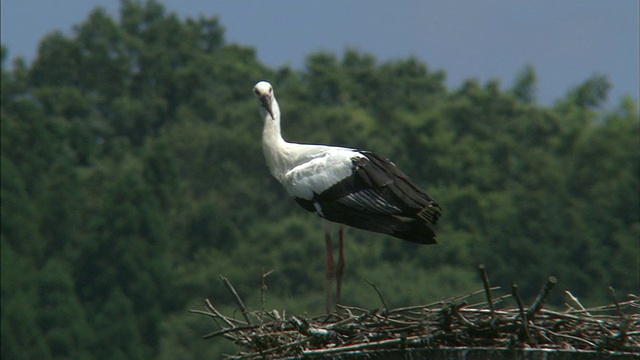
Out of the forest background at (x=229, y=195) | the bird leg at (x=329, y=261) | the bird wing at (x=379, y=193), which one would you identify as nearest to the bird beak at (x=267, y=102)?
the bird wing at (x=379, y=193)

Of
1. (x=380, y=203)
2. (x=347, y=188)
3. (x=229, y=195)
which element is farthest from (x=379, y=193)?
(x=229, y=195)

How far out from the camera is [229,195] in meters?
65.6

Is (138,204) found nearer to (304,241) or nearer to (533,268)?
(304,241)

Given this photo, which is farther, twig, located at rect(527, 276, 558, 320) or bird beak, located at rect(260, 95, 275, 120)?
bird beak, located at rect(260, 95, 275, 120)

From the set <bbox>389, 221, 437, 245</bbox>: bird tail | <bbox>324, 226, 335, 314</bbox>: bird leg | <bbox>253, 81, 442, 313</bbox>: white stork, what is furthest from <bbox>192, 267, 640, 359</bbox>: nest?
<bbox>324, 226, 335, 314</bbox>: bird leg

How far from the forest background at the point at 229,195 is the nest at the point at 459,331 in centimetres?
3759

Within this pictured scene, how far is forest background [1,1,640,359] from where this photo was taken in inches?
2185

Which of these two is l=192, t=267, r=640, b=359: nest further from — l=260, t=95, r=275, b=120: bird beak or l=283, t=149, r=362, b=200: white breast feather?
l=260, t=95, r=275, b=120: bird beak

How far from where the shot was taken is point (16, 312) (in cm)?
5316

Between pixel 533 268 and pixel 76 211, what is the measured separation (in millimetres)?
15365

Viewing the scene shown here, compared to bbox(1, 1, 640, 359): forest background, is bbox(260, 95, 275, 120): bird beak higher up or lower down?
lower down

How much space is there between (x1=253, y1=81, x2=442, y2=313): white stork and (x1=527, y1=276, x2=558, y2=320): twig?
272cm

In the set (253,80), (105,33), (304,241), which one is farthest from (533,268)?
(105,33)

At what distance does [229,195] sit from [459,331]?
55.9m
